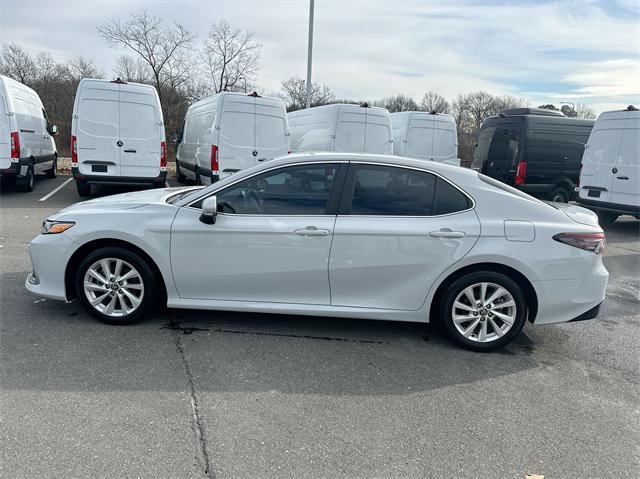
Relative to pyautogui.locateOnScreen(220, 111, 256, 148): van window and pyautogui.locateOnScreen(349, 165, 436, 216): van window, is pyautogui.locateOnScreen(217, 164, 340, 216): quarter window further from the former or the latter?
pyautogui.locateOnScreen(220, 111, 256, 148): van window

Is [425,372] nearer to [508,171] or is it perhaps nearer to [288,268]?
[288,268]

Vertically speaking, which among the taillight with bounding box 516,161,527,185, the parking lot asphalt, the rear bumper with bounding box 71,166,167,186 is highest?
the taillight with bounding box 516,161,527,185

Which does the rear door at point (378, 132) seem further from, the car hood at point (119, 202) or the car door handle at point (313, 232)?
the car door handle at point (313, 232)

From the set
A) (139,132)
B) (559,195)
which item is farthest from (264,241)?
(559,195)

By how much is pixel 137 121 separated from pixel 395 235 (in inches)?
322

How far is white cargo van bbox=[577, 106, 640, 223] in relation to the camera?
9.30 metres

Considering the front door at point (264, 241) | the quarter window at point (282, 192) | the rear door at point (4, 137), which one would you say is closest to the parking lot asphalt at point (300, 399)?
the front door at point (264, 241)

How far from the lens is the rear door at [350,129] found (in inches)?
435

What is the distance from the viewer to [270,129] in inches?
413

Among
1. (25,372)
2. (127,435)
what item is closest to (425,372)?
(127,435)

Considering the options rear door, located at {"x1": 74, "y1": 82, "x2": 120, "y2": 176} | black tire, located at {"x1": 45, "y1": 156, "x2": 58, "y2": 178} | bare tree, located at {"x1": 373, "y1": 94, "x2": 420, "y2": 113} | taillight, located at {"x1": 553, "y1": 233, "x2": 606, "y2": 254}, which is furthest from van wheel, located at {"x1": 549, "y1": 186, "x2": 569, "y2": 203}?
bare tree, located at {"x1": 373, "y1": 94, "x2": 420, "y2": 113}

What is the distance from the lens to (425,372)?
364 cm

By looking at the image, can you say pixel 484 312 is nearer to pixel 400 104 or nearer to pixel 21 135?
pixel 21 135

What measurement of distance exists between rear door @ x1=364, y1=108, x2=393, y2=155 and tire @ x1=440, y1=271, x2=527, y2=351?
7585 millimetres
